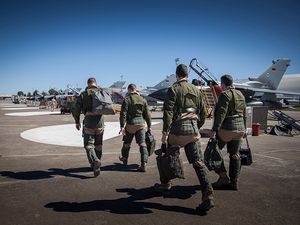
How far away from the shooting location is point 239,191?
17.2 ft

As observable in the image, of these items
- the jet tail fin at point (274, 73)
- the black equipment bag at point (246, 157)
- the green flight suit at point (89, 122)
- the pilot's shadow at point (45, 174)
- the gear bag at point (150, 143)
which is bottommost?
the pilot's shadow at point (45, 174)

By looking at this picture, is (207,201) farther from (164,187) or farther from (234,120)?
(234,120)

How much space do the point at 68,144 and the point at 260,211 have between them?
7472 mm

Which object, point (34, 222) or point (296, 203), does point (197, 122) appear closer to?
point (296, 203)

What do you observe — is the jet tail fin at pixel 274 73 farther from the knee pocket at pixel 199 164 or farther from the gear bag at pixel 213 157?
the knee pocket at pixel 199 164

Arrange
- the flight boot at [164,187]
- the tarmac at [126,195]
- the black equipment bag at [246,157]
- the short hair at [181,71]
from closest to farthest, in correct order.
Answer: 1. the tarmac at [126,195]
2. the short hair at [181,71]
3. the flight boot at [164,187]
4. the black equipment bag at [246,157]

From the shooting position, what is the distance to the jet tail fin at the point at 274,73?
2822 cm

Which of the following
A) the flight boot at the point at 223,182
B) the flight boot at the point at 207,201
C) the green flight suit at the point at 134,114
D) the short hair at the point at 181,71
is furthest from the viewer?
the green flight suit at the point at 134,114

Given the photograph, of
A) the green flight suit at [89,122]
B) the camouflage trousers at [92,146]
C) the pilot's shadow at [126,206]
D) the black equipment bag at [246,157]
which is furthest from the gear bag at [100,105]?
the black equipment bag at [246,157]

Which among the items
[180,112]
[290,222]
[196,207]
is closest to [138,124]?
[180,112]

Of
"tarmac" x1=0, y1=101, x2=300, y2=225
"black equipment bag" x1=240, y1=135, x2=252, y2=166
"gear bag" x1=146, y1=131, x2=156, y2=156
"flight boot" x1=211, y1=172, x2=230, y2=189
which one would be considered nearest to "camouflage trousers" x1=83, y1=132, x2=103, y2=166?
"tarmac" x1=0, y1=101, x2=300, y2=225

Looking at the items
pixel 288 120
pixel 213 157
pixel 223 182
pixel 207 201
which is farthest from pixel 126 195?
pixel 288 120

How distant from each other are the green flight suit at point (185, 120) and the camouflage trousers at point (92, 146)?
2.11 metres

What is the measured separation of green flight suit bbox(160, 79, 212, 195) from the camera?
4332mm
